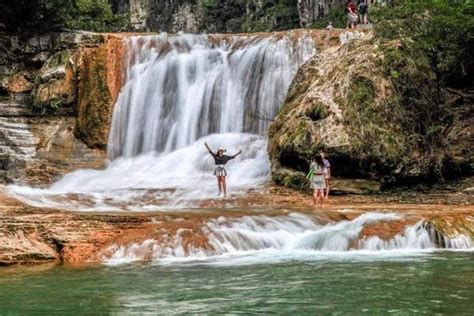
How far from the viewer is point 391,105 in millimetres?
18953

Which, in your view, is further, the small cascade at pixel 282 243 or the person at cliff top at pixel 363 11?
the person at cliff top at pixel 363 11

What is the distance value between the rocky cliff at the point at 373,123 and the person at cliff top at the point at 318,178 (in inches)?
76.7

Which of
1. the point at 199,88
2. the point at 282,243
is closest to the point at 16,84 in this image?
the point at 199,88

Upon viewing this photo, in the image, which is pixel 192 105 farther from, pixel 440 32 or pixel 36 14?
pixel 440 32

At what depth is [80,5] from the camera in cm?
3081

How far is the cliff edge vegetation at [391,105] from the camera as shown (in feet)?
58.9

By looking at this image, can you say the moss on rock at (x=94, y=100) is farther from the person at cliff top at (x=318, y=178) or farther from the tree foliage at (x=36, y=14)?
the person at cliff top at (x=318, y=178)

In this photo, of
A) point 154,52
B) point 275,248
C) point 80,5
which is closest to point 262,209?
point 275,248

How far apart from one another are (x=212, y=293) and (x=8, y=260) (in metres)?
4.45

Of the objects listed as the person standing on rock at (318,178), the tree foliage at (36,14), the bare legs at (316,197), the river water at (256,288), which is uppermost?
the tree foliage at (36,14)

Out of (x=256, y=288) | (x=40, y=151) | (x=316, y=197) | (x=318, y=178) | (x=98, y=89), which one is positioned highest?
(x=98, y=89)

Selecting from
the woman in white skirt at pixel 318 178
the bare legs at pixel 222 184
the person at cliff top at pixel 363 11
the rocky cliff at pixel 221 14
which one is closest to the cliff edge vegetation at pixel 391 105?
the bare legs at pixel 222 184

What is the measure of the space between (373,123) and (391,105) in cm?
93

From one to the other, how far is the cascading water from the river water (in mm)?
10181
